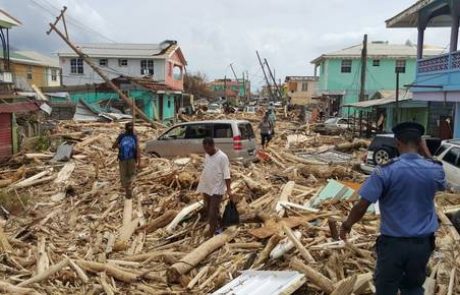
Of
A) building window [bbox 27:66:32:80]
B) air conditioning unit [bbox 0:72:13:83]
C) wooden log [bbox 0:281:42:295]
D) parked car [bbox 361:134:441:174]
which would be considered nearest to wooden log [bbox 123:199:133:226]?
wooden log [bbox 0:281:42:295]

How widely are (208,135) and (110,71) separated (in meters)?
33.2

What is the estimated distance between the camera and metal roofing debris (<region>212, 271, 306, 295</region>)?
228 inches

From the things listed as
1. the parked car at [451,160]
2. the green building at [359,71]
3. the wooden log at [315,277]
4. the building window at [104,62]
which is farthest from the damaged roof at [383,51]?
the wooden log at [315,277]

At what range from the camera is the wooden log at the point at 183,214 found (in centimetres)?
947

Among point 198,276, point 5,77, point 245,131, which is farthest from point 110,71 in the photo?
point 198,276

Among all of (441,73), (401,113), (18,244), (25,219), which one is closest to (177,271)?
(18,244)

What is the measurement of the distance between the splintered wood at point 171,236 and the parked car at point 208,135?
1364 millimetres

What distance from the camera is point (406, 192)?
14.0 feet

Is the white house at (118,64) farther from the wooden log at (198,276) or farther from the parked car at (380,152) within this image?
the wooden log at (198,276)

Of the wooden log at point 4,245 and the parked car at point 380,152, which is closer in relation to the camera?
the wooden log at point 4,245

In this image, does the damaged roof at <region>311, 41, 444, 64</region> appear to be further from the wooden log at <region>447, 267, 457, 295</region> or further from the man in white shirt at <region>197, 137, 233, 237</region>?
the wooden log at <region>447, 267, 457, 295</region>

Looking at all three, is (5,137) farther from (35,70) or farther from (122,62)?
(35,70)

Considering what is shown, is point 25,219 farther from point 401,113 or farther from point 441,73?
point 401,113

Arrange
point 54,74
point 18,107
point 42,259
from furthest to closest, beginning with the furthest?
point 54,74 → point 18,107 → point 42,259
